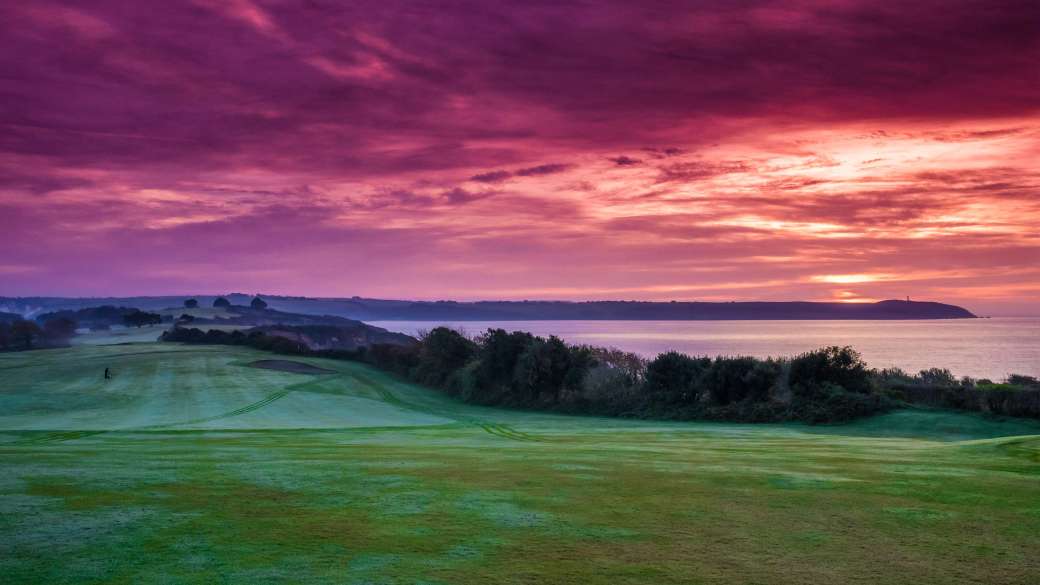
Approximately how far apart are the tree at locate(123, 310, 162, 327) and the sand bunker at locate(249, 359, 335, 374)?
309 feet

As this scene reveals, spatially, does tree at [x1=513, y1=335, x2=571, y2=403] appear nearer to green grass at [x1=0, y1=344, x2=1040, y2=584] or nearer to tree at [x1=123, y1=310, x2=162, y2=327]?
green grass at [x1=0, y1=344, x2=1040, y2=584]

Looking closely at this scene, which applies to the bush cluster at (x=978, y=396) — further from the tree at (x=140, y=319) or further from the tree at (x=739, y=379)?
the tree at (x=140, y=319)

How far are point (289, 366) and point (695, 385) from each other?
50.0 metres

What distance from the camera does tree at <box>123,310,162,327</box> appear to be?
173500mm

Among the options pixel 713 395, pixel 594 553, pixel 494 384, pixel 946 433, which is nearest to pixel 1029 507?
pixel 594 553

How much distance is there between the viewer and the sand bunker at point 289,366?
289 feet

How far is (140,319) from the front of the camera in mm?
174375

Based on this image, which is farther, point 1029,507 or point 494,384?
point 494,384

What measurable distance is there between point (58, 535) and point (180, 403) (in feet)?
176

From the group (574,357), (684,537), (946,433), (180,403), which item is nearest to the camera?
(684,537)

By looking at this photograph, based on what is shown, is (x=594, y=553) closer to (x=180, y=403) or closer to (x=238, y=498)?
(x=238, y=498)

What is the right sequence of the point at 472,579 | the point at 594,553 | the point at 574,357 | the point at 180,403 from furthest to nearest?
the point at 574,357
the point at 180,403
the point at 594,553
the point at 472,579

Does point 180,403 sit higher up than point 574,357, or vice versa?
point 574,357

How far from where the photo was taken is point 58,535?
11.9 metres
